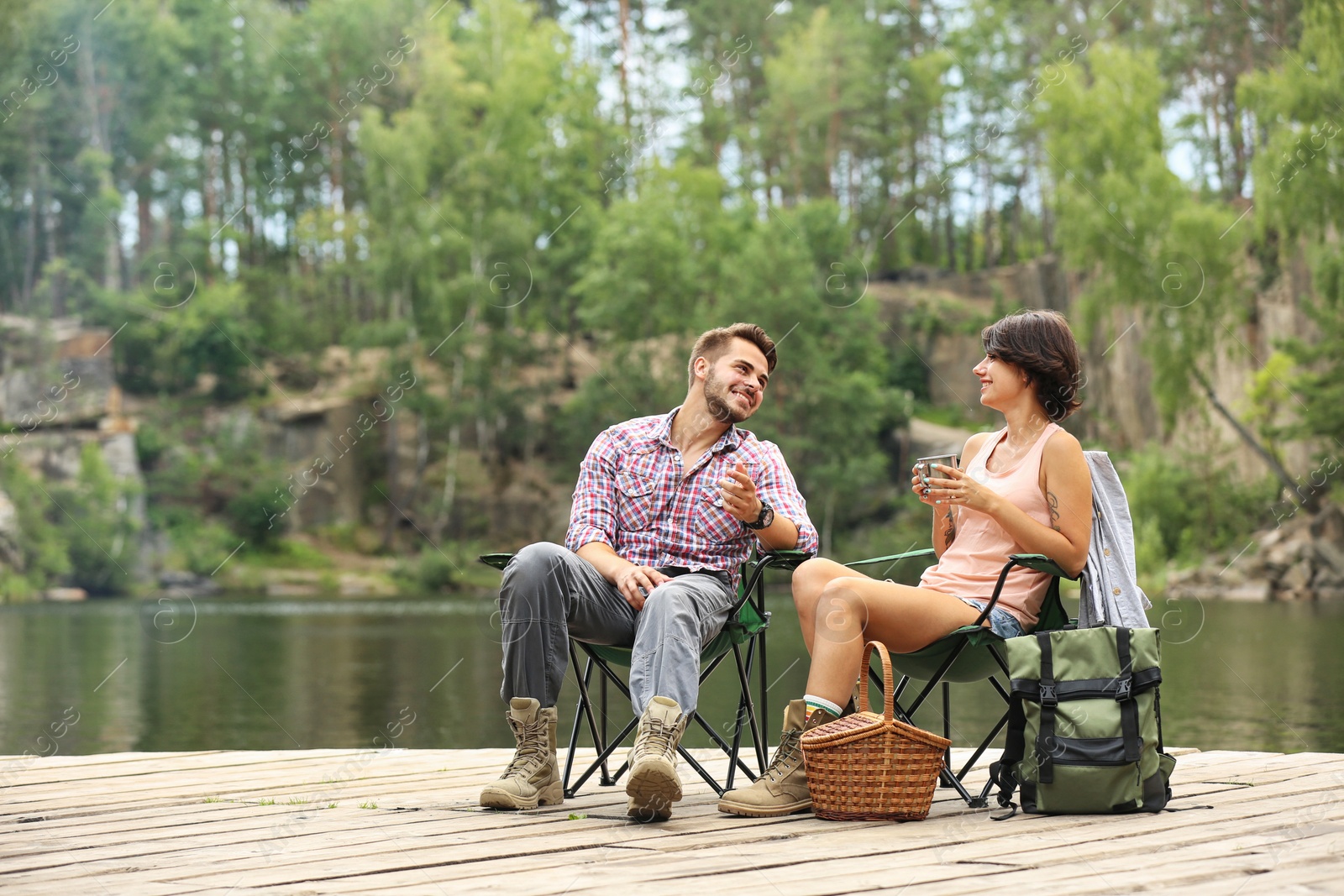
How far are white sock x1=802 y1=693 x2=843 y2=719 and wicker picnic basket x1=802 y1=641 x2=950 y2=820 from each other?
2.6 inches

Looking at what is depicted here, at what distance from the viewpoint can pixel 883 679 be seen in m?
2.96

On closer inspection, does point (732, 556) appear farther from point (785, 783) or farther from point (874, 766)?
point (874, 766)

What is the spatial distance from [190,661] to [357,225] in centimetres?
2077

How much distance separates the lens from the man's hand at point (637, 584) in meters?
3.24

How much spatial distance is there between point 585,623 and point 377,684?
22.3 ft

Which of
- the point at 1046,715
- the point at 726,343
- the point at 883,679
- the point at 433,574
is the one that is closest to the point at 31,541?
the point at 433,574

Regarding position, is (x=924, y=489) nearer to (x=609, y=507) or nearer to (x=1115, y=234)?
(x=609, y=507)

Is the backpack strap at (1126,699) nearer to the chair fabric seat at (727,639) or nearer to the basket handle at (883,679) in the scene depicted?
the basket handle at (883,679)

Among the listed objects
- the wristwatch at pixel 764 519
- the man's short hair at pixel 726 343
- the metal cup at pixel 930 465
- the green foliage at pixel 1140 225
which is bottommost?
the wristwatch at pixel 764 519

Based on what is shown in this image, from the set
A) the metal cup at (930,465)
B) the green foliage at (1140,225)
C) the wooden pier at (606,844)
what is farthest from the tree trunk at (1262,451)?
the metal cup at (930,465)

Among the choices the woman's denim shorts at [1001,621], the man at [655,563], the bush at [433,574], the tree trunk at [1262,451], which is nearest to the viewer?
the man at [655,563]

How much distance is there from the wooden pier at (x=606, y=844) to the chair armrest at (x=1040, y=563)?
0.55m

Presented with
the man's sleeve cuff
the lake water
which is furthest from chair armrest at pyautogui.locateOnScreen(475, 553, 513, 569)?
the lake water

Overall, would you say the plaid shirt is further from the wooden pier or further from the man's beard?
the wooden pier
